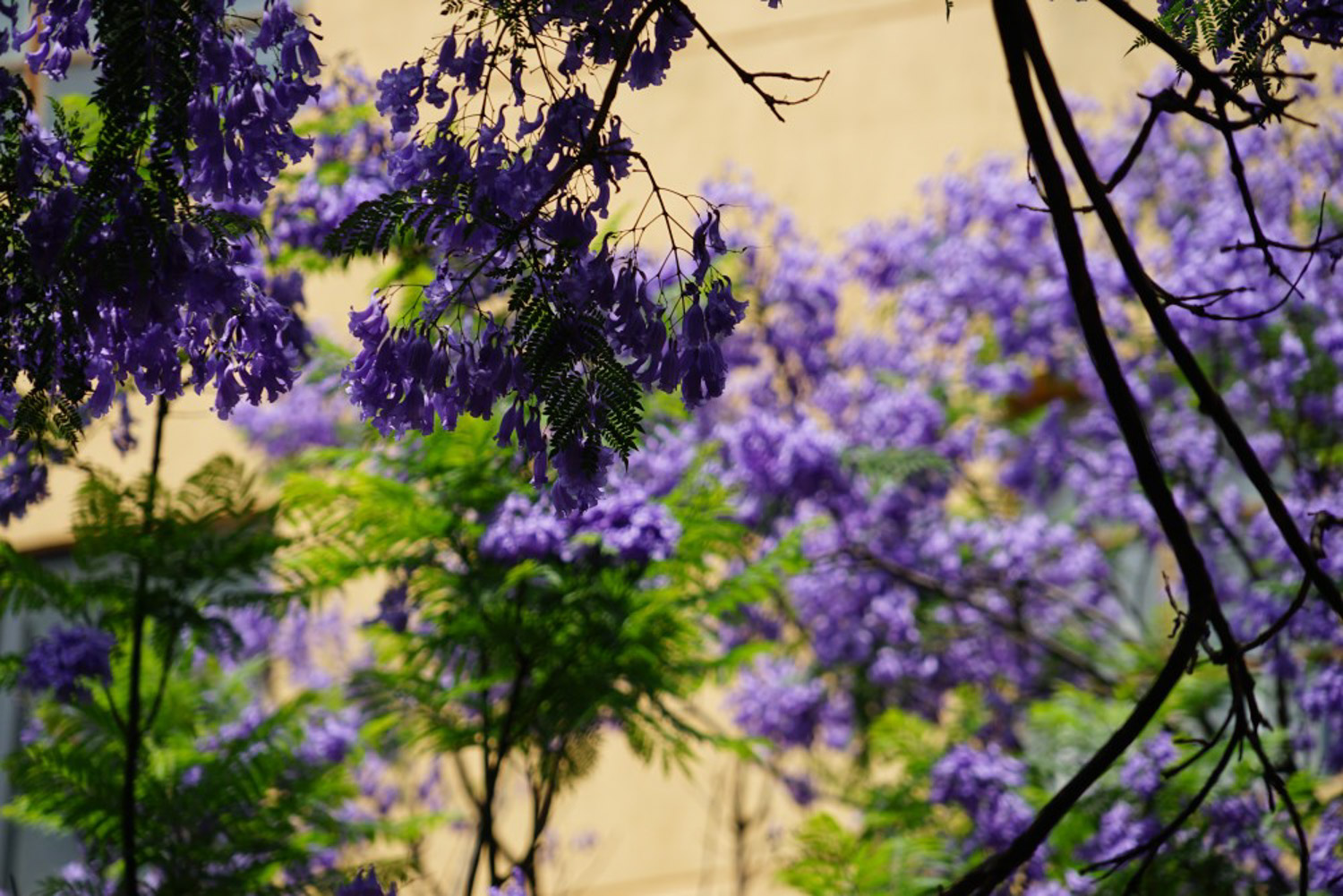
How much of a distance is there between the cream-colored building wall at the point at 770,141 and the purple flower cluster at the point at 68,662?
5.79 m

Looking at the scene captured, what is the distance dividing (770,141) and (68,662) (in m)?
8.12

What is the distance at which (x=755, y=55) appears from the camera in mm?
12078

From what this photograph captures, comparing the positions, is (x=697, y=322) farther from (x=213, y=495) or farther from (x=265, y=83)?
(x=213, y=495)

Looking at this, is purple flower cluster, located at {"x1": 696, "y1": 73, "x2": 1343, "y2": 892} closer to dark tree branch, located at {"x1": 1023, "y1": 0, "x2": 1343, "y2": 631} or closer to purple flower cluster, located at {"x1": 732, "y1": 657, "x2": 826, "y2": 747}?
purple flower cluster, located at {"x1": 732, "y1": 657, "x2": 826, "y2": 747}

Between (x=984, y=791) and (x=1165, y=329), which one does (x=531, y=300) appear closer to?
(x=1165, y=329)

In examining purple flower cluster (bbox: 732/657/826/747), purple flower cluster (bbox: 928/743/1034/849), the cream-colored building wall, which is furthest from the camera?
the cream-colored building wall

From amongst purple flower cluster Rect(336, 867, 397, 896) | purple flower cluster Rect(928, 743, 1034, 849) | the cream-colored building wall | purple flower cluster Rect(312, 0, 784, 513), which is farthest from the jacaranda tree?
the cream-colored building wall

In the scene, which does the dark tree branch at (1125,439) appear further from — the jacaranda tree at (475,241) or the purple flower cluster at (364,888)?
the purple flower cluster at (364,888)

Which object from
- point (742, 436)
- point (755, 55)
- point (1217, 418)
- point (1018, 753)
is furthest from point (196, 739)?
point (755, 55)

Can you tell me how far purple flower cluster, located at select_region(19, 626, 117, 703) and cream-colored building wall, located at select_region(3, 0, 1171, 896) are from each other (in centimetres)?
579

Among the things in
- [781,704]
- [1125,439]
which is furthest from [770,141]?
[1125,439]

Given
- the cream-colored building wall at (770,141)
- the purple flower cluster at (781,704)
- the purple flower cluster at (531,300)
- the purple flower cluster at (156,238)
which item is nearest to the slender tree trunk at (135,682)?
the purple flower cluster at (156,238)

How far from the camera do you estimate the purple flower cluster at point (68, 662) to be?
491 centimetres

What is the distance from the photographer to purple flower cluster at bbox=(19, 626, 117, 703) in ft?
16.1
